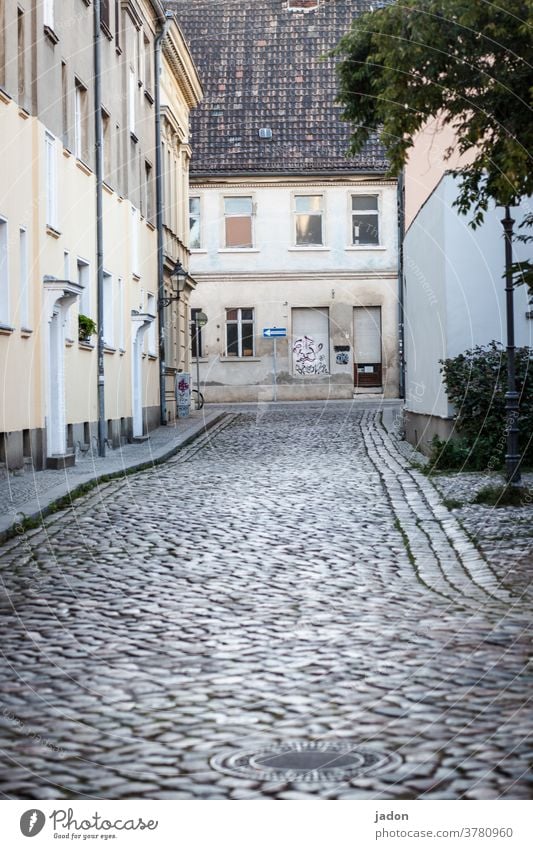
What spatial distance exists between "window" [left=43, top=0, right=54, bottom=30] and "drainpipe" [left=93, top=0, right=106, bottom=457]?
2.76 meters

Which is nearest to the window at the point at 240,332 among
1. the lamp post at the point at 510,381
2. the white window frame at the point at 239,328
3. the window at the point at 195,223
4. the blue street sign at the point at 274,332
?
the white window frame at the point at 239,328

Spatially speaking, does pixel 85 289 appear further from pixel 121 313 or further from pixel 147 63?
pixel 147 63

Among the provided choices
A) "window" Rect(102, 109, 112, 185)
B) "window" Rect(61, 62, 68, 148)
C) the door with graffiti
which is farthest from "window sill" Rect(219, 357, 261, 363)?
"window" Rect(61, 62, 68, 148)

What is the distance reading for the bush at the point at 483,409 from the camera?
1695cm

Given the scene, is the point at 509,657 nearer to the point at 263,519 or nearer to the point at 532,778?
the point at 532,778

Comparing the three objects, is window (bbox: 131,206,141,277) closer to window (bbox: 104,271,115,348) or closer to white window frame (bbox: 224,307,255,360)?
window (bbox: 104,271,115,348)

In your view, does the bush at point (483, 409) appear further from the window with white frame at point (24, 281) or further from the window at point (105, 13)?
the window at point (105, 13)

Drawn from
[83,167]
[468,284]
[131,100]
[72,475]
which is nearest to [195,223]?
[131,100]

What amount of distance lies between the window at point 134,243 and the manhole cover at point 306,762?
24.2 metres

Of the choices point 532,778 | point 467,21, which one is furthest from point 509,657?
point 467,21

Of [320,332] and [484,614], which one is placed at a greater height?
[320,332]

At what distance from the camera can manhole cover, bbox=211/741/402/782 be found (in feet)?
14.6

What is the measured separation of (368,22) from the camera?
1183 centimetres

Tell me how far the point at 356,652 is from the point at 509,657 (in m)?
0.75
